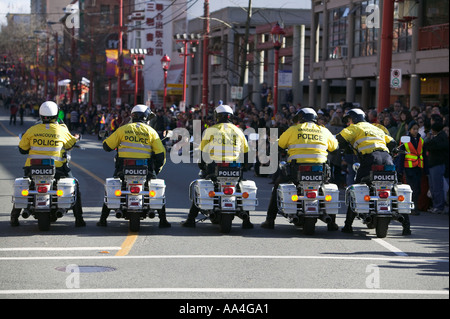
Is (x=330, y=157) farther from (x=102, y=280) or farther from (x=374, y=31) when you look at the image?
(x=374, y=31)

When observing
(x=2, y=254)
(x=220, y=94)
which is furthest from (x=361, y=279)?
(x=220, y=94)

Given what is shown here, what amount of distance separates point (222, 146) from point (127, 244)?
8.37ft

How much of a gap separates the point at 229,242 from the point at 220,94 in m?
53.7

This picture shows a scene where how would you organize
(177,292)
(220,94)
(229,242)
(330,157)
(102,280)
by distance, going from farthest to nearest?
(220,94) < (330,157) < (229,242) < (102,280) < (177,292)

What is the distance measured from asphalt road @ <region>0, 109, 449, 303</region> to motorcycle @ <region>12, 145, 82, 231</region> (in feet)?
1.02

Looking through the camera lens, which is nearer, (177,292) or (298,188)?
(177,292)

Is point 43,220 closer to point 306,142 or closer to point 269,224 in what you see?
point 269,224

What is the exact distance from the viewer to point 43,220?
13727mm

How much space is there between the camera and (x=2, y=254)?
11445 millimetres

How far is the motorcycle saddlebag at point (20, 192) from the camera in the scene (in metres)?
13.6

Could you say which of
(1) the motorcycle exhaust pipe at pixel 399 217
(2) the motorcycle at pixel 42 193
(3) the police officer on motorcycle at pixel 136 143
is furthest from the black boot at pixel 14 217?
(1) the motorcycle exhaust pipe at pixel 399 217

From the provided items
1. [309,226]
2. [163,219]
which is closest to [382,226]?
[309,226]

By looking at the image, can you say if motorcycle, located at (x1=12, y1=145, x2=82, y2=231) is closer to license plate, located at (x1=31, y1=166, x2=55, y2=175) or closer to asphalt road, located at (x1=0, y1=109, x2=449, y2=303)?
license plate, located at (x1=31, y1=166, x2=55, y2=175)

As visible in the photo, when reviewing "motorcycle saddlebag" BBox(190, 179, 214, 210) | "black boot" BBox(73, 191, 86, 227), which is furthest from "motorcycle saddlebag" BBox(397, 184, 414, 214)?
"black boot" BBox(73, 191, 86, 227)
